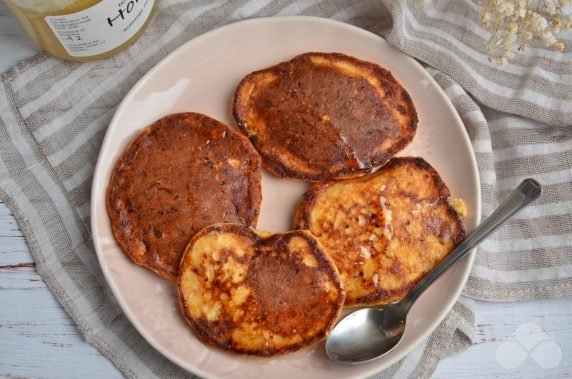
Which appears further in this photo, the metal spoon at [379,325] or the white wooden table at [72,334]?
the white wooden table at [72,334]

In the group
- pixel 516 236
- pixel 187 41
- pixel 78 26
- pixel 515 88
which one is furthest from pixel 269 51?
pixel 516 236

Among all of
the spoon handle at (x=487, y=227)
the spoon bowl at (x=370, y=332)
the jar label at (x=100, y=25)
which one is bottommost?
the spoon bowl at (x=370, y=332)

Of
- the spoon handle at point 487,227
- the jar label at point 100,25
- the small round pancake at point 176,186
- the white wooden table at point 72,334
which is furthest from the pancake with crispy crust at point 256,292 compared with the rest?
the jar label at point 100,25

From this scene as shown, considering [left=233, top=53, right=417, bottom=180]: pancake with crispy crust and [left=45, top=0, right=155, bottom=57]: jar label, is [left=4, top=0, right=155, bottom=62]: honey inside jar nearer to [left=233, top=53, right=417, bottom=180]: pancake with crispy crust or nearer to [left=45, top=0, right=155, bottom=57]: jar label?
[left=45, top=0, right=155, bottom=57]: jar label

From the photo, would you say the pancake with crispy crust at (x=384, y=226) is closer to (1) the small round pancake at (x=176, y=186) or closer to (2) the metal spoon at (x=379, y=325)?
(2) the metal spoon at (x=379, y=325)

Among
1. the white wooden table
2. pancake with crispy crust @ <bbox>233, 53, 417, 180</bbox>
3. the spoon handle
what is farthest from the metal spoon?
pancake with crispy crust @ <bbox>233, 53, 417, 180</bbox>

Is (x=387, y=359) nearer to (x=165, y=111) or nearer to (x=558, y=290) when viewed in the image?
(x=558, y=290)

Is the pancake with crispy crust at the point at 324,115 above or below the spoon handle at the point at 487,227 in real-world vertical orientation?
above
